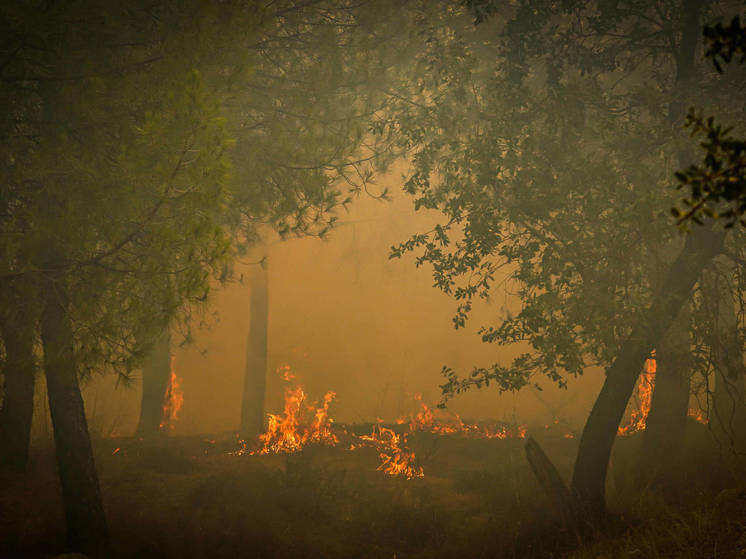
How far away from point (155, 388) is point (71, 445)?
722 cm

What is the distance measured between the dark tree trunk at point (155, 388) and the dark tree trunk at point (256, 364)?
8.29ft

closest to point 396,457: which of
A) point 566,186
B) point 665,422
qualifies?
point 665,422

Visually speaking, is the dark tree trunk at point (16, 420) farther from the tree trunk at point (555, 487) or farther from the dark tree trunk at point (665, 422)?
the dark tree trunk at point (665, 422)

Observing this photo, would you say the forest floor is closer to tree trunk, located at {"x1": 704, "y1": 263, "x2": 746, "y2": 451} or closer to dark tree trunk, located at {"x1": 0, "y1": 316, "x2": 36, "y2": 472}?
dark tree trunk, located at {"x1": 0, "y1": 316, "x2": 36, "y2": 472}

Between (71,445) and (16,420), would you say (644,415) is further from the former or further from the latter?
(16,420)

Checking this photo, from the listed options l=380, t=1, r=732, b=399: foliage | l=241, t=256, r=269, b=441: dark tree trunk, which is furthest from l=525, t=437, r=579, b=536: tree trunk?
l=241, t=256, r=269, b=441: dark tree trunk

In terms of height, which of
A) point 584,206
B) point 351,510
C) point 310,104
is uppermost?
point 310,104

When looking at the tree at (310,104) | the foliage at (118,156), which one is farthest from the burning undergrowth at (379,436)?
the foliage at (118,156)

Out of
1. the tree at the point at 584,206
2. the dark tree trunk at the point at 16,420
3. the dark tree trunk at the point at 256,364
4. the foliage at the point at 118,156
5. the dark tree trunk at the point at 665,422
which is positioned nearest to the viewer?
the foliage at the point at 118,156

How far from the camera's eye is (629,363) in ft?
20.9

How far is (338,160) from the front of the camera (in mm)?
7398

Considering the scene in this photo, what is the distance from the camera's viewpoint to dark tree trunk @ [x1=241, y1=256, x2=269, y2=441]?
14961 millimetres

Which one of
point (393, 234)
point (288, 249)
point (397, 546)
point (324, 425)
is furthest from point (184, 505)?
point (288, 249)

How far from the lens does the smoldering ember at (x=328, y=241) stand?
528 centimetres
